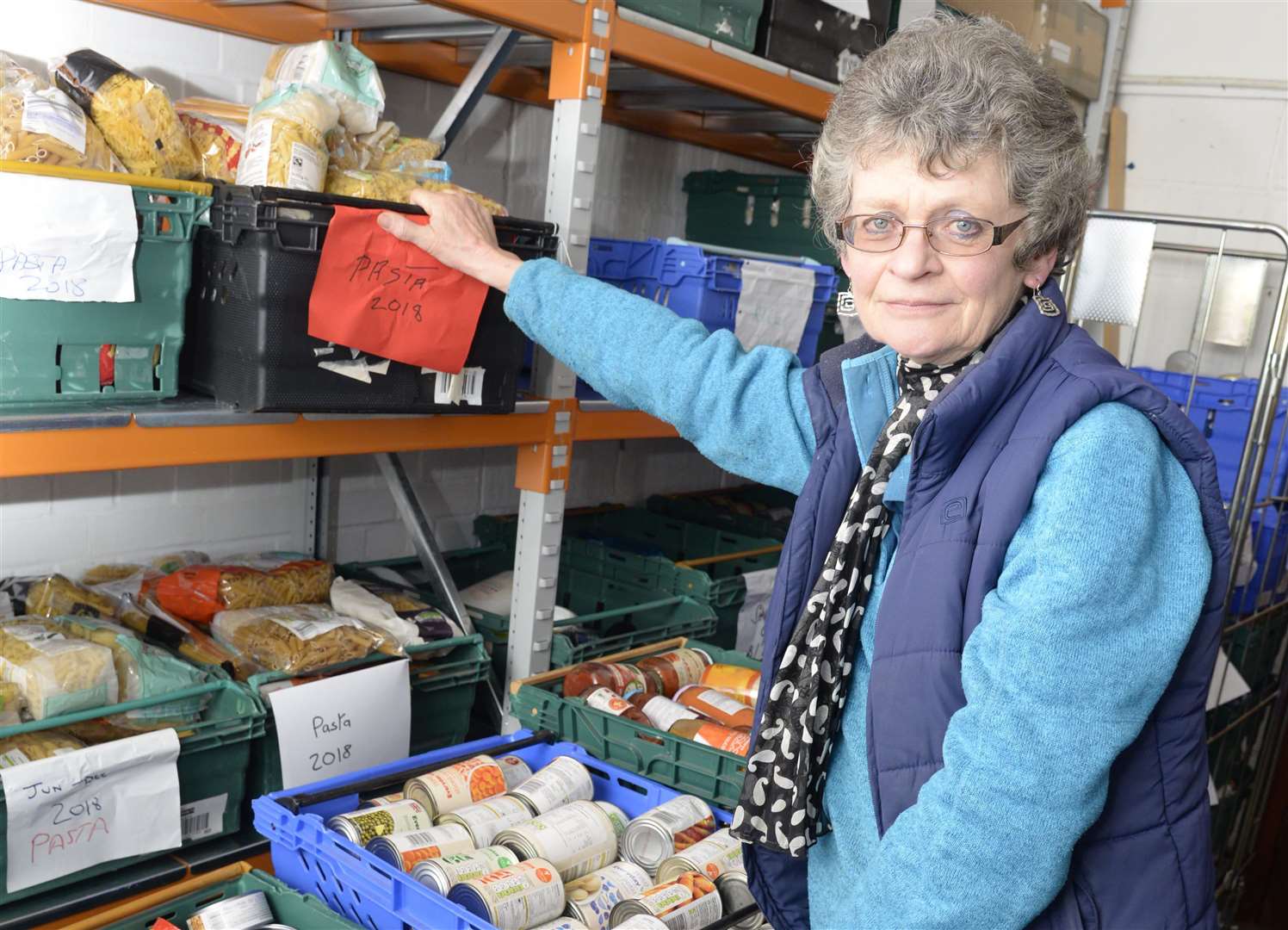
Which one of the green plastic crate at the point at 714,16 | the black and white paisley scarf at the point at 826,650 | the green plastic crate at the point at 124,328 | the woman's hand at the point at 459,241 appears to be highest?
the green plastic crate at the point at 714,16

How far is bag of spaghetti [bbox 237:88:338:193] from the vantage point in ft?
5.16

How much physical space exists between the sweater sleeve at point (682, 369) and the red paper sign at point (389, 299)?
137 millimetres

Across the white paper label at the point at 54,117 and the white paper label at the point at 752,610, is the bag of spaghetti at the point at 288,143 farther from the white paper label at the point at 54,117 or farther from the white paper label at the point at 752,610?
the white paper label at the point at 752,610

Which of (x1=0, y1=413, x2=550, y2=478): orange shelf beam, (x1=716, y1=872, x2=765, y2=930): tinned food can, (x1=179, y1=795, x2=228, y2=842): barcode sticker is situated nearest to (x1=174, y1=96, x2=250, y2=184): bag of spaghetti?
(x1=0, y1=413, x2=550, y2=478): orange shelf beam

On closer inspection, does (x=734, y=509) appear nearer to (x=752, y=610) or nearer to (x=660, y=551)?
(x=660, y=551)

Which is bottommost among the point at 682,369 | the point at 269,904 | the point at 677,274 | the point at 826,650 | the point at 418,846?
the point at 269,904

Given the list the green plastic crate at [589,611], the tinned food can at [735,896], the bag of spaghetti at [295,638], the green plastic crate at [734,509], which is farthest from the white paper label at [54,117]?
the green plastic crate at [734,509]

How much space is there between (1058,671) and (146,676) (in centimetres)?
139

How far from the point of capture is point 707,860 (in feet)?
5.44

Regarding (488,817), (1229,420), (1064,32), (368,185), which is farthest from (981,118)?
(1064,32)

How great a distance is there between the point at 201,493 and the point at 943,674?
Answer: 6.26ft

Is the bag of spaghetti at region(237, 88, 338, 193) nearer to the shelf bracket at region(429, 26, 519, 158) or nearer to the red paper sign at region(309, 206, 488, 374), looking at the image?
the red paper sign at region(309, 206, 488, 374)

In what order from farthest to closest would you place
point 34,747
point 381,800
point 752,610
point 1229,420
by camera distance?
point 1229,420 < point 752,610 < point 381,800 < point 34,747

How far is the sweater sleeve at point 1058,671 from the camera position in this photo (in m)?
0.94
